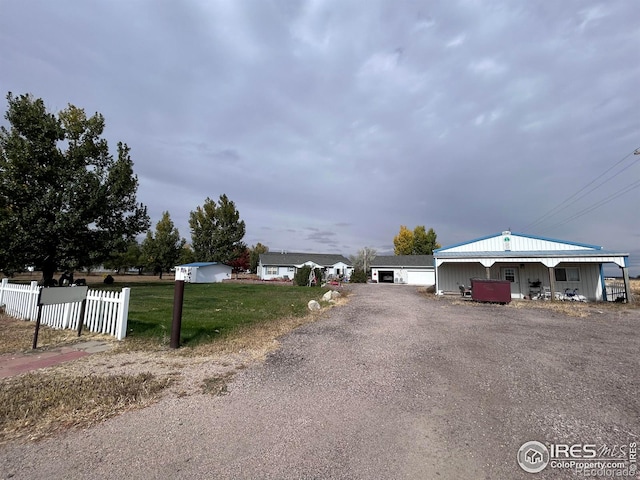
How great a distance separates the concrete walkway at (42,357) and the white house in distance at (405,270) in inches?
1497

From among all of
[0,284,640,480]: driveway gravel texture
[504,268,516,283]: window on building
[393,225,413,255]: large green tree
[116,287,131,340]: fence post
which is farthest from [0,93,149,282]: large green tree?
[393,225,413,255]: large green tree

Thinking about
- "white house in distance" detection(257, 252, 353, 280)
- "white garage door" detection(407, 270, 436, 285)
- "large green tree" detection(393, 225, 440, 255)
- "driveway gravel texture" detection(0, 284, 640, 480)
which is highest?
"large green tree" detection(393, 225, 440, 255)

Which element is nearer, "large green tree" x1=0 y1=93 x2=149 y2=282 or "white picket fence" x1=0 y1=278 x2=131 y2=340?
"white picket fence" x1=0 y1=278 x2=131 y2=340

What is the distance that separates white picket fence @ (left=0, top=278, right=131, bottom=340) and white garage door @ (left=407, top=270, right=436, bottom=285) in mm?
37688

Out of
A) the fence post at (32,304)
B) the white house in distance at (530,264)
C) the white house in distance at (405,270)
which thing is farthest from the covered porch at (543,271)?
the fence post at (32,304)

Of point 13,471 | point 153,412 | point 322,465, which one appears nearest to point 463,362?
point 322,465

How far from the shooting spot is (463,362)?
548 centimetres

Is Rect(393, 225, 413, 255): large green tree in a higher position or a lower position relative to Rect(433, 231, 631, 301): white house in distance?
higher

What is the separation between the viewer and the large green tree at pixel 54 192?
18656 millimetres

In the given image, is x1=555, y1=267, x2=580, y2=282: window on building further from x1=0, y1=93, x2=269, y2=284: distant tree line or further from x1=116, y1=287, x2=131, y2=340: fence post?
x1=0, y1=93, x2=269, y2=284: distant tree line

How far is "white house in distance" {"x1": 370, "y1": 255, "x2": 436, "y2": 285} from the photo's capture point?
39.9 m

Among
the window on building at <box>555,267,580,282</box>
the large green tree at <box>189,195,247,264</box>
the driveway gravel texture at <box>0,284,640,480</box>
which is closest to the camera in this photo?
the driveway gravel texture at <box>0,284,640,480</box>

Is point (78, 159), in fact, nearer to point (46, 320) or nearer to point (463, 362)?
point (46, 320)

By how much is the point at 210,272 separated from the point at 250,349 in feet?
118
